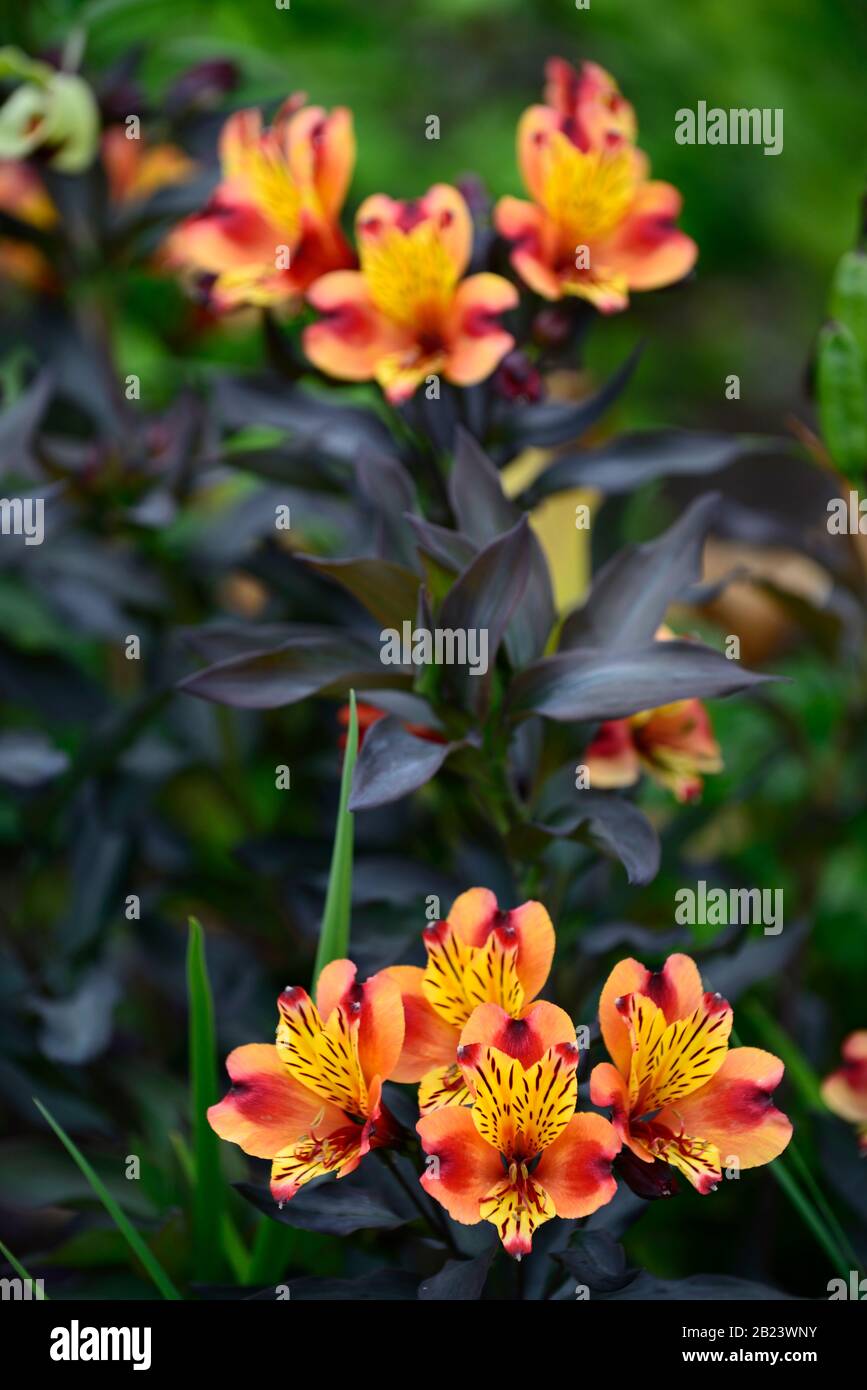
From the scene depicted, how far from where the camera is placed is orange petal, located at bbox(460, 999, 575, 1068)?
556 millimetres

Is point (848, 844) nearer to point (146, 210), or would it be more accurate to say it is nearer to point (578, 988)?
point (578, 988)

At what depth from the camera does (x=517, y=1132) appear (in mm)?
568

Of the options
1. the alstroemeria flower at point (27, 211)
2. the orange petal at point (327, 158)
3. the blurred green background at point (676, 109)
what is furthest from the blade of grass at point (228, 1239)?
the blurred green background at point (676, 109)

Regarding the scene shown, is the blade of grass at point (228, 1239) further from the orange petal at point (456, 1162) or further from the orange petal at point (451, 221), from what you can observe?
the orange petal at point (451, 221)

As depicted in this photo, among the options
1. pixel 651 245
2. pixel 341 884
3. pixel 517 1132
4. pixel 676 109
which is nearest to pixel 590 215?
pixel 651 245

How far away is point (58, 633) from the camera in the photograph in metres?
1.23

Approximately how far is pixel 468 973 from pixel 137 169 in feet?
3.02

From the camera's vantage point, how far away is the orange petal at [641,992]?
1.89 feet

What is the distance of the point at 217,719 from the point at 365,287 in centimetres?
47

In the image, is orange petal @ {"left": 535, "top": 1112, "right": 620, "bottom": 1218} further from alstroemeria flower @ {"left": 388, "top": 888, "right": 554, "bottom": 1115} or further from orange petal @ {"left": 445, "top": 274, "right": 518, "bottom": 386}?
orange petal @ {"left": 445, "top": 274, "right": 518, "bottom": 386}

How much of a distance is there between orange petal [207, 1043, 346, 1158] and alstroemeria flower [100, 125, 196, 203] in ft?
2.83

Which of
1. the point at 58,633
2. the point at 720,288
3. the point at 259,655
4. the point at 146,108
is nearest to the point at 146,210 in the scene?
the point at 146,108

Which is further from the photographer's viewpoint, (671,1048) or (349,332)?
(349,332)

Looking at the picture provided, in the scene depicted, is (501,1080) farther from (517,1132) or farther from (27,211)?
(27,211)
